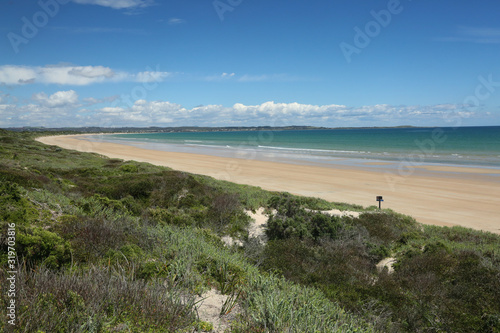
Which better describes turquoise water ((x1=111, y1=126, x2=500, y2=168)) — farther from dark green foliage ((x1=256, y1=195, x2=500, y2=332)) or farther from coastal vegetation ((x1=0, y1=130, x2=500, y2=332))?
coastal vegetation ((x1=0, y1=130, x2=500, y2=332))

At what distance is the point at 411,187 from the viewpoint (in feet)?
67.0

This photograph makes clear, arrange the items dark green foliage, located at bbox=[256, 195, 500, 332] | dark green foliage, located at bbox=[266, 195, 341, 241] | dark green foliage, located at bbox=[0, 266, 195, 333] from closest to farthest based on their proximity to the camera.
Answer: dark green foliage, located at bbox=[0, 266, 195, 333], dark green foliage, located at bbox=[256, 195, 500, 332], dark green foliage, located at bbox=[266, 195, 341, 241]

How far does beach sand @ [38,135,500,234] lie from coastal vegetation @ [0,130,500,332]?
5.05 meters

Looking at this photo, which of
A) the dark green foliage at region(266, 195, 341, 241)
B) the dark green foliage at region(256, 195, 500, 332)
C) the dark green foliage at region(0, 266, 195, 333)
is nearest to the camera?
the dark green foliage at region(0, 266, 195, 333)

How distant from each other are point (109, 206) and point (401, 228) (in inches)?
346

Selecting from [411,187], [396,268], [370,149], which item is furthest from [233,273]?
[370,149]

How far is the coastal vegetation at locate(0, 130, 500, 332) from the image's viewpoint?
3230mm

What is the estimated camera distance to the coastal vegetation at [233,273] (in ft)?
10.6

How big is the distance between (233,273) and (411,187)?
62.4 feet

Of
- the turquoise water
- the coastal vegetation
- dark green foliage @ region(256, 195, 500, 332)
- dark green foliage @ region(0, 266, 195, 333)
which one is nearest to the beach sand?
dark green foliage @ region(256, 195, 500, 332)

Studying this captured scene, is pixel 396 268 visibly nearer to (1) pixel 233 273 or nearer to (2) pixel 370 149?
(1) pixel 233 273

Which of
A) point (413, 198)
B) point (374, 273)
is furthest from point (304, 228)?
point (413, 198)


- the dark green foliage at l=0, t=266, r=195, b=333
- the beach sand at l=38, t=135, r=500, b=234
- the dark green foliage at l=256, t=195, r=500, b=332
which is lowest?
the beach sand at l=38, t=135, r=500, b=234

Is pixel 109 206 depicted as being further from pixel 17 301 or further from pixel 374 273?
pixel 374 273
